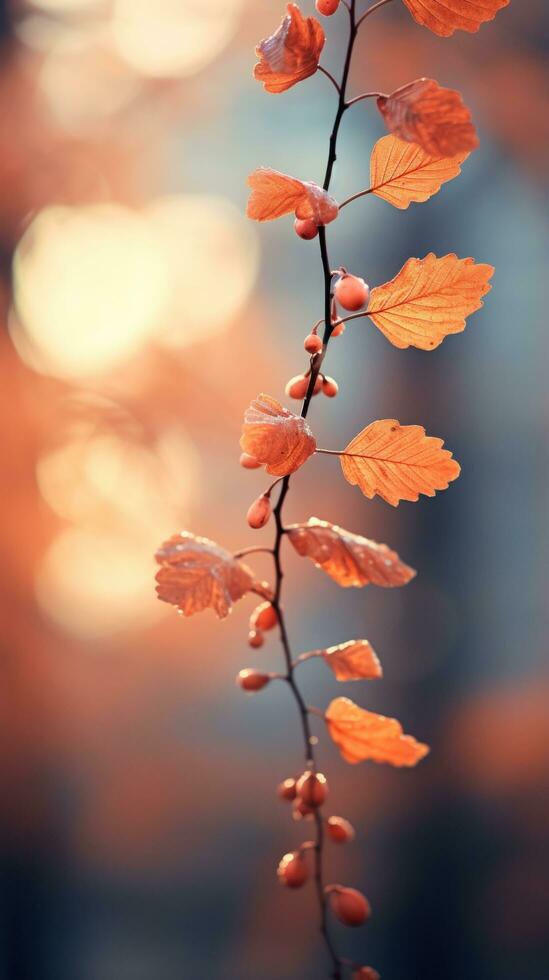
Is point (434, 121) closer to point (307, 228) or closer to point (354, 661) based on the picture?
point (307, 228)

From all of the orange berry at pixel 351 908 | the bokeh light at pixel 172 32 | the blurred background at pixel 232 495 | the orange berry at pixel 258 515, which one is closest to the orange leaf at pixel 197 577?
the orange berry at pixel 258 515

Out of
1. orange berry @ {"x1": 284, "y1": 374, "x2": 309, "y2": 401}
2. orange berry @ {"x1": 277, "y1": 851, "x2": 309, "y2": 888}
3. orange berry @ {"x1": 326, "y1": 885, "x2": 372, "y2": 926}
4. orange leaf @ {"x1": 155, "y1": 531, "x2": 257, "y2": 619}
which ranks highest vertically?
orange berry @ {"x1": 284, "y1": 374, "x2": 309, "y2": 401}

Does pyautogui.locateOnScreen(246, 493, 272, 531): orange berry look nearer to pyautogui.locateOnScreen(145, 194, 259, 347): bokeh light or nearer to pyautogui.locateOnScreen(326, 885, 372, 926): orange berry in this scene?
pyautogui.locateOnScreen(326, 885, 372, 926): orange berry

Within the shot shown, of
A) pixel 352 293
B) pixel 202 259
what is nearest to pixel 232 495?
pixel 202 259

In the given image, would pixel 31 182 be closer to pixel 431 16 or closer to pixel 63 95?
pixel 63 95

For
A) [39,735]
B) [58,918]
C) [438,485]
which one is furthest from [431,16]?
[58,918]

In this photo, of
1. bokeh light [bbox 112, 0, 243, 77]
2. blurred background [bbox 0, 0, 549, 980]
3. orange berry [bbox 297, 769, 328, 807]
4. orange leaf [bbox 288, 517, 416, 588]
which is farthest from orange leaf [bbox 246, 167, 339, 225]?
bokeh light [bbox 112, 0, 243, 77]

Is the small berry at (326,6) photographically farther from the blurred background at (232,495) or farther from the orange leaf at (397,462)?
the blurred background at (232,495)
